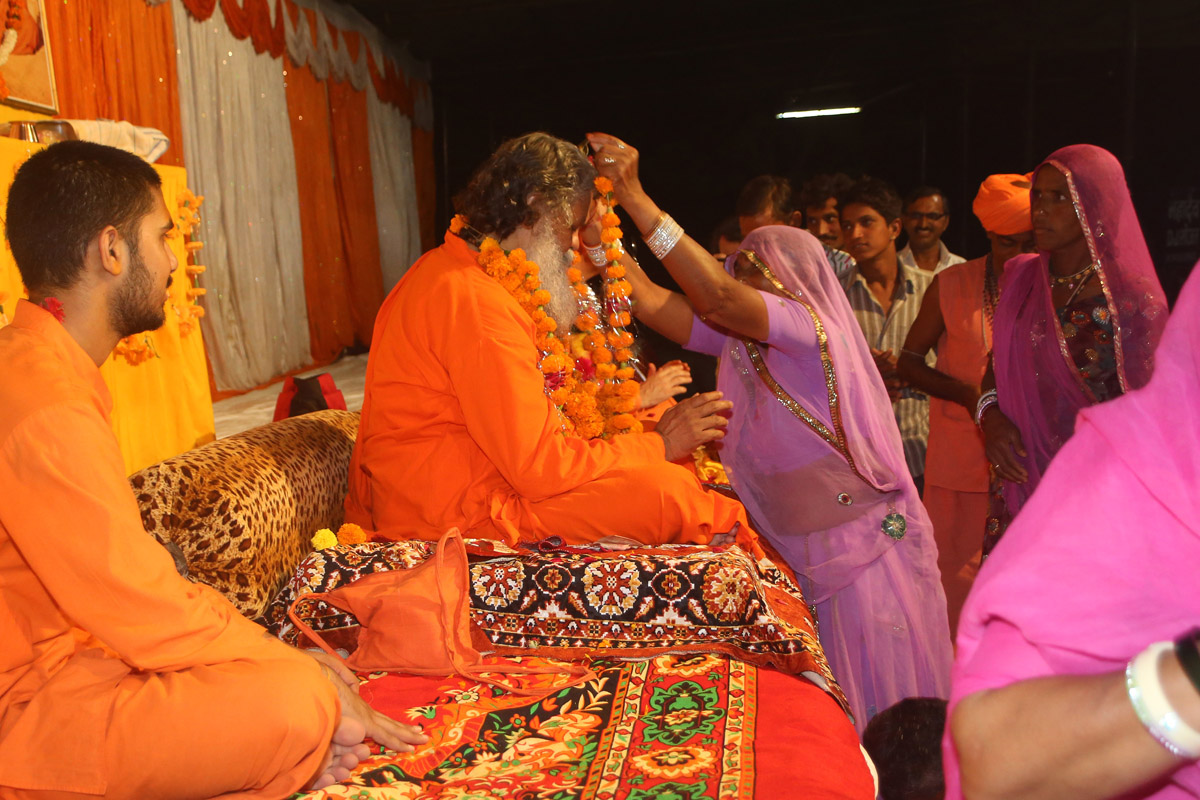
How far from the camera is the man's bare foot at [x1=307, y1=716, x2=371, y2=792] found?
5.22 ft

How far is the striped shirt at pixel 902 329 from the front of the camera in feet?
13.4

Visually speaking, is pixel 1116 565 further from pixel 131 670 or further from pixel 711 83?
pixel 711 83

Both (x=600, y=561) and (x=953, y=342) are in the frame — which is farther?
(x=953, y=342)

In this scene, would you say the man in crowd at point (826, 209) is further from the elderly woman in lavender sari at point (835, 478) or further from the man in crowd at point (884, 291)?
the elderly woman in lavender sari at point (835, 478)

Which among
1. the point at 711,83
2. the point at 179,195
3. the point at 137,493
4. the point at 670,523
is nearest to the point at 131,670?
the point at 137,493

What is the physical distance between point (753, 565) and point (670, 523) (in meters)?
0.24

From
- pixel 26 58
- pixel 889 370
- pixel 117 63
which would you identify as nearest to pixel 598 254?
pixel 889 370

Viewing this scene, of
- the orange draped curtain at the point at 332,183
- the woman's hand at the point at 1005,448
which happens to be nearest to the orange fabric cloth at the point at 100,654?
the woman's hand at the point at 1005,448

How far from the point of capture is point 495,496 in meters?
2.48

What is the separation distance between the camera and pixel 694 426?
2650 mm

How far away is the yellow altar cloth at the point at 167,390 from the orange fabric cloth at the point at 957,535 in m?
2.84

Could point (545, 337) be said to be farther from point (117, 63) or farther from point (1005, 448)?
point (117, 63)

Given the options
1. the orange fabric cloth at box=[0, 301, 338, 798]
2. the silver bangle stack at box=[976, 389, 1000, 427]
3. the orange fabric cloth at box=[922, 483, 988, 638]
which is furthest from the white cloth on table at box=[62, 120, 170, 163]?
the orange fabric cloth at box=[922, 483, 988, 638]

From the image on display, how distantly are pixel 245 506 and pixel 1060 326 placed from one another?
7.54ft
